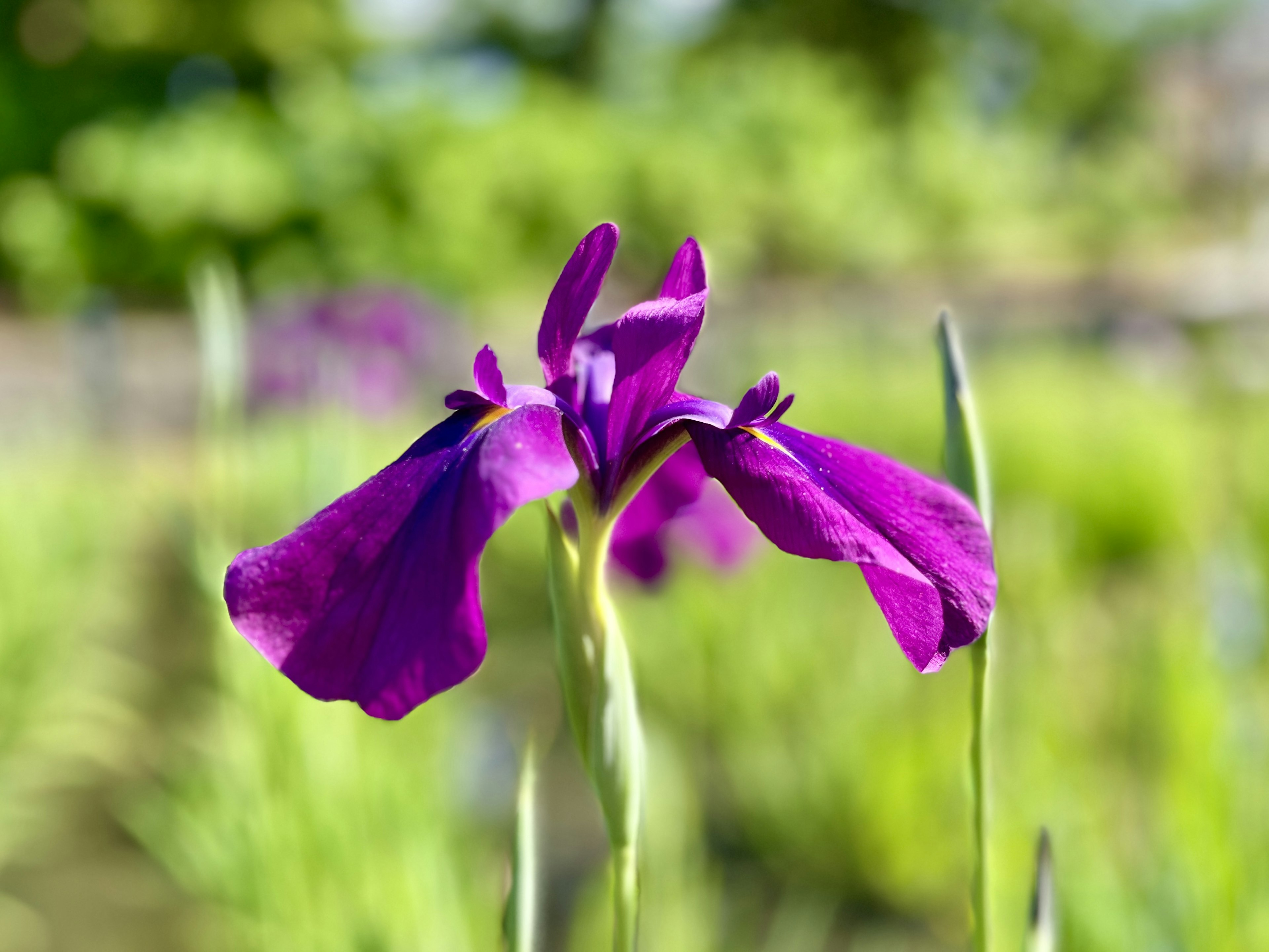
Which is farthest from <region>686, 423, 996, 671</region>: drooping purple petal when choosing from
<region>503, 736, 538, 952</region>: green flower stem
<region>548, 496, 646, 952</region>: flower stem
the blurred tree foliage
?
the blurred tree foliage

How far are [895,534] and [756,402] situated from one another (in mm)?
105

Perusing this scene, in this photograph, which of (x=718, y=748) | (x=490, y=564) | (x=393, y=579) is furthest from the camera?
(x=490, y=564)

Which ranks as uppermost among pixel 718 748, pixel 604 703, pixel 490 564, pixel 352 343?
pixel 352 343

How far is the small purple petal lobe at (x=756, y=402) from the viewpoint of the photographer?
0.58m

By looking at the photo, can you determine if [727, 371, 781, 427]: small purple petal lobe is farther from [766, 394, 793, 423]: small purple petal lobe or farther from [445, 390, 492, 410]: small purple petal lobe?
[445, 390, 492, 410]: small purple petal lobe

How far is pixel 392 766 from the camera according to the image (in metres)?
1.70

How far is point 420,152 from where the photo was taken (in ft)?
39.3

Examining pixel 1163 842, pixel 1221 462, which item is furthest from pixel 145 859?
pixel 1221 462

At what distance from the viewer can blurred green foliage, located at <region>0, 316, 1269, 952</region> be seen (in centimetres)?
136

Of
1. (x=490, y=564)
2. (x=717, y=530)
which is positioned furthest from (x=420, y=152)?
(x=717, y=530)

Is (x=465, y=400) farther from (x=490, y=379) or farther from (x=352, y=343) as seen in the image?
(x=352, y=343)

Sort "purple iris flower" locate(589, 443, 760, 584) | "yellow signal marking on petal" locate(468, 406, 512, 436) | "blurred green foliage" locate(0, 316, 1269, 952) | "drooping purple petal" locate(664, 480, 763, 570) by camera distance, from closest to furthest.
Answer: "yellow signal marking on petal" locate(468, 406, 512, 436), "purple iris flower" locate(589, 443, 760, 584), "blurred green foliage" locate(0, 316, 1269, 952), "drooping purple petal" locate(664, 480, 763, 570)

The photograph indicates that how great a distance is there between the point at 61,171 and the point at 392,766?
12793 mm

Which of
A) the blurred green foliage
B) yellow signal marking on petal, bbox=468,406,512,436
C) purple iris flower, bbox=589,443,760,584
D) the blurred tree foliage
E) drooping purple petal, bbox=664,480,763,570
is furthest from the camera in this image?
the blurred tree foliage
